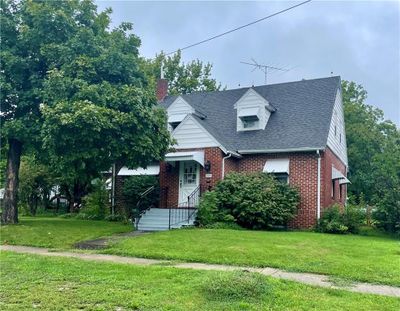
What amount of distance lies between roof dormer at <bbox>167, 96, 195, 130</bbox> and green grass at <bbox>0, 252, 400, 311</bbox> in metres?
13.2

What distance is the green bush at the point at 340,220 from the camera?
15.5m

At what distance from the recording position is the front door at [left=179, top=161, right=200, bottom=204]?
17.9 m

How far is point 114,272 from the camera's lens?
7.13 metres

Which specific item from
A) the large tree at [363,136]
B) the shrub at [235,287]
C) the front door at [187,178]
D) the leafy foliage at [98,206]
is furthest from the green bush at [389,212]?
the leafy foliage at [98,206]

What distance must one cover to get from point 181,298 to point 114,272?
2126mm

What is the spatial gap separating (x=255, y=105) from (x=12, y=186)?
11.2 m

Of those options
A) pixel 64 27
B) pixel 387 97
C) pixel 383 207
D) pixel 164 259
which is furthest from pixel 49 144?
pixel 387 97

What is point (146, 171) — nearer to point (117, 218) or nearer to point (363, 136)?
point (117, 218)

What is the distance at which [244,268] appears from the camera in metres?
7.79

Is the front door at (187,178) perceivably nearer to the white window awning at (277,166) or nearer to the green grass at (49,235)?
the white window awning at (277,166)

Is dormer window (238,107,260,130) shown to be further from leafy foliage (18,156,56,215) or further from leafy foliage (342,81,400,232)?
leafy foliage (18,156,56,215)

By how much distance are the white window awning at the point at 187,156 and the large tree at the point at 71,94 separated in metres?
1.61

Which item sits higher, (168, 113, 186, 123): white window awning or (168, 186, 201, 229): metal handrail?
(168, 113, 186, 123): white window awning

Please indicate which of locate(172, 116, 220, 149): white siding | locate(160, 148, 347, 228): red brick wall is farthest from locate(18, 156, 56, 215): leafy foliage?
locate(160, 148, 347, 228): red brick wall
